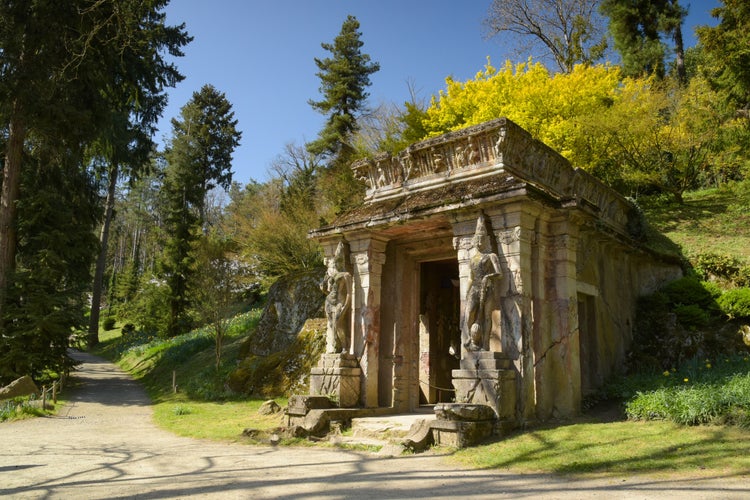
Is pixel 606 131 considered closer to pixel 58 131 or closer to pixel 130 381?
pixel 58 131

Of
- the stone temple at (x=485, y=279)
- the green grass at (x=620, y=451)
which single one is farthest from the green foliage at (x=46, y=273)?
the green grass at (x=620, y=451)

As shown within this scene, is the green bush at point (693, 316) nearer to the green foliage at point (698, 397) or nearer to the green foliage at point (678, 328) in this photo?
the green foliage at point (678, 328)

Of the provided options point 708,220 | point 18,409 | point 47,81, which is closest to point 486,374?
point 18,409

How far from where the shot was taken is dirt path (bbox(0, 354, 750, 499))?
4.40m

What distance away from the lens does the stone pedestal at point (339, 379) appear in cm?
879

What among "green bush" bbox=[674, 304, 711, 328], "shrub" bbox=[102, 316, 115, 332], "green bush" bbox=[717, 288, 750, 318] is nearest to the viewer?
"green bush" bbox=[717, 288, 750, 318]

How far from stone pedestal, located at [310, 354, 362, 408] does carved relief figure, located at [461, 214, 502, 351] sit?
244 centimetres

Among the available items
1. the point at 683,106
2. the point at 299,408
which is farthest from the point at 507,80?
the point at 299,408

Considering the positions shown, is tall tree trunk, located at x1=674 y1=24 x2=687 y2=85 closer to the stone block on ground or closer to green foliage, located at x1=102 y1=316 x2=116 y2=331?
the stone block on ground

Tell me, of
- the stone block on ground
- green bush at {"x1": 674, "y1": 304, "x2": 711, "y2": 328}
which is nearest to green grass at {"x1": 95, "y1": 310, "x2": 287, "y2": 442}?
the stone block on ground

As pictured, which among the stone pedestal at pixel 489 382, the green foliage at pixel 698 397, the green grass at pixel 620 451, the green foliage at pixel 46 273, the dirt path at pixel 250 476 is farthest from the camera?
the green foliage at pixel 46 273

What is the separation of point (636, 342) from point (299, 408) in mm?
6875

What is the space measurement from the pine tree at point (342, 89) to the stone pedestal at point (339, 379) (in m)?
19.7

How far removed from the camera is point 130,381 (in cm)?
1902
